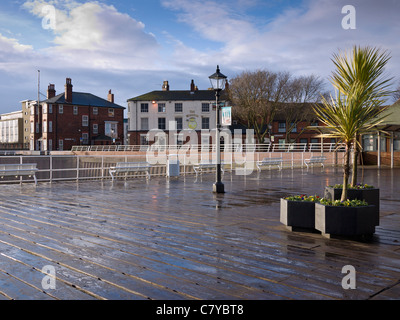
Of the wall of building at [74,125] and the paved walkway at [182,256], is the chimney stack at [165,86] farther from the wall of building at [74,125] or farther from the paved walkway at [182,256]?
the paved walkway at [182,256]

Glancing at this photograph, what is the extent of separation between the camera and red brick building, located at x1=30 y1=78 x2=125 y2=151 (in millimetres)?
61312

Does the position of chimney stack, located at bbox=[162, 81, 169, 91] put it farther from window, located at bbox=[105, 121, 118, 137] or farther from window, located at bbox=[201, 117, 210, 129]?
window, located at bbox=[105, 121, 118, 137]

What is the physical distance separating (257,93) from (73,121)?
33573 mm

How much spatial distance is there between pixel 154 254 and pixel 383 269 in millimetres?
2740

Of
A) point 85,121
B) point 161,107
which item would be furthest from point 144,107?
point 85,121

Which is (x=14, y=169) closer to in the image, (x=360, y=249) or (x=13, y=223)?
(x=13, y=223)

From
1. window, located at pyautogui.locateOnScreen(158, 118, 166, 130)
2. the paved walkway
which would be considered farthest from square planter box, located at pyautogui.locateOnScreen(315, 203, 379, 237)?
window, located at pyautogui.locateOnScreen(158, 118, 166, 130)

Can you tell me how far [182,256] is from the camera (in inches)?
194

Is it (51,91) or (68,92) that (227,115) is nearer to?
(68,92)

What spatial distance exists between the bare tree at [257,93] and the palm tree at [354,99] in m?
36.7

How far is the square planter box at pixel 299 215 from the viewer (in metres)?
6.30

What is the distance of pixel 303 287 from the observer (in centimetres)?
377

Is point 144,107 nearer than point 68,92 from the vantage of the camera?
Yes

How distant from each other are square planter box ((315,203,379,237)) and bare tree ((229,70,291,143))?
37.5m
